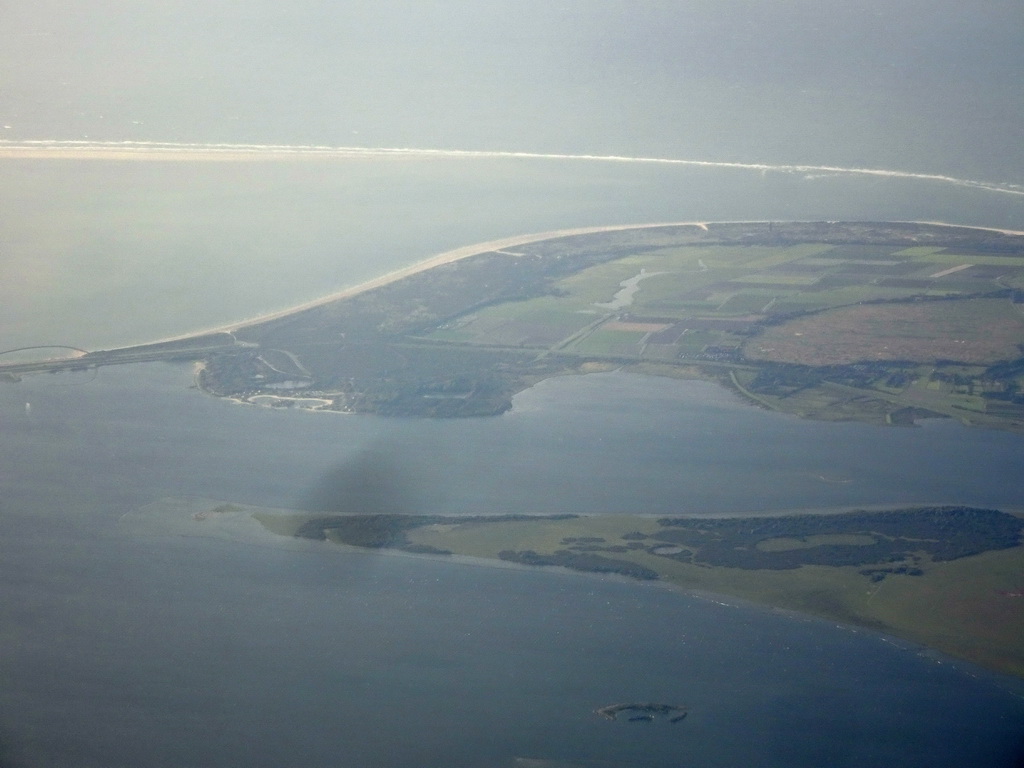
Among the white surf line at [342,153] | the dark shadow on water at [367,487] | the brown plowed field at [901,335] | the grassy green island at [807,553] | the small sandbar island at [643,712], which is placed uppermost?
the white surf line at [342,153]

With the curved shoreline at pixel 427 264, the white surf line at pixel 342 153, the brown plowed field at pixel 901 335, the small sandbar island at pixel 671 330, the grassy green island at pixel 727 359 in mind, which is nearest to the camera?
the grassy green island at pixel 727 359

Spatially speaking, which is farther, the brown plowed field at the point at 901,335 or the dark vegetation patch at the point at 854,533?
the brown plowed field at the point at 901,335

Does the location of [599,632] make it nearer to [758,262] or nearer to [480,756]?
[480,756]

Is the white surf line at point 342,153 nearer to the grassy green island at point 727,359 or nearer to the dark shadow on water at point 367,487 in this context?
the grassy green island at point 727,359

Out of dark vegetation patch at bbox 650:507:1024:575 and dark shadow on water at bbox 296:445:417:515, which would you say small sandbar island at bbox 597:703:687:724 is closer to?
dark vegetation patch at bbox 650:507:1024:575

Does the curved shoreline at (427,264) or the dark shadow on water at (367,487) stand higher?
the curved shoreline at (427,264)

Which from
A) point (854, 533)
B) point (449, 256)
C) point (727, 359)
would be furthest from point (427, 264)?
point (854, 533)

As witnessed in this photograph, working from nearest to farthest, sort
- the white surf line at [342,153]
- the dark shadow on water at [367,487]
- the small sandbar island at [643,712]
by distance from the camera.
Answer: the small sandbar island at [643,712] → the dark shadow on water at [367,487] → the white surf line at [342,153]

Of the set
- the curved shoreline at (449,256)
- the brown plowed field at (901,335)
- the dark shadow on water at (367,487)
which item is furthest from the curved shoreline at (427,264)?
the brown plowed field at (901,335)
